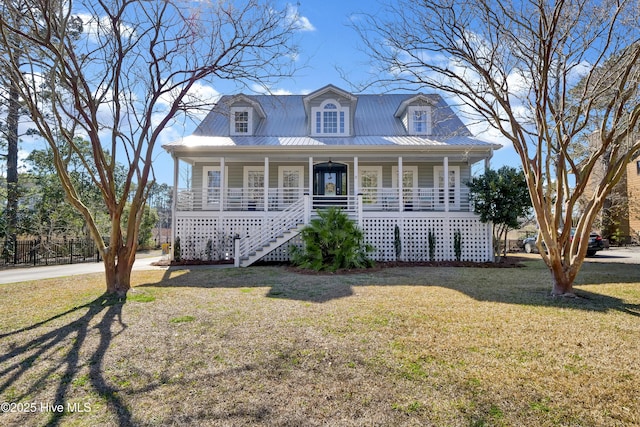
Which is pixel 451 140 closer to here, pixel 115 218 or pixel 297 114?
pixel 297 114

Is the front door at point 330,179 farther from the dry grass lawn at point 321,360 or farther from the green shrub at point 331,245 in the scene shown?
the dry grass lawn at point 321,360

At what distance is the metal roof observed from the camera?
13.6 metres

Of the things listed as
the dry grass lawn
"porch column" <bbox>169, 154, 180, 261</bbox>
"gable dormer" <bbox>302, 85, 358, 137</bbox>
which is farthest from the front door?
the dry grass lawn

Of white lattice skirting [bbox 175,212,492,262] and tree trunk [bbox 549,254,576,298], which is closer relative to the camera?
tree trunk [bbox 549,254,576,298]

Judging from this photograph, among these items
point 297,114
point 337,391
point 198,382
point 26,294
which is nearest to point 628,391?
point 337,391

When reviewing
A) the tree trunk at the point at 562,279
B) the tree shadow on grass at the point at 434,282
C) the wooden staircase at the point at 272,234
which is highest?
the wooden staircase at the point at 272,234

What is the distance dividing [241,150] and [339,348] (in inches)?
433

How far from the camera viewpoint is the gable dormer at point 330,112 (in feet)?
50.1

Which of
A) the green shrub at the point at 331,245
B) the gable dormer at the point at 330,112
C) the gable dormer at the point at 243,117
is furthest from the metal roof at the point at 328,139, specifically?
the green shrub at the point at 331,245

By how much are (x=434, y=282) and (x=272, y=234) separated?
6.12 m

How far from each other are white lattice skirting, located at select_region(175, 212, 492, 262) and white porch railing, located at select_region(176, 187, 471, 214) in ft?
2.29

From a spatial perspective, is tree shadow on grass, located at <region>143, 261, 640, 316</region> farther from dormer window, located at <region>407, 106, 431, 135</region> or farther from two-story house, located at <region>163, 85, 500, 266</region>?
dormer window, located at <region>407, 106, 431, 135</region>

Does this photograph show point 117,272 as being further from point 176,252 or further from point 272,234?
point 176,252

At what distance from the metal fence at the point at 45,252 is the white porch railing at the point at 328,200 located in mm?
5712
